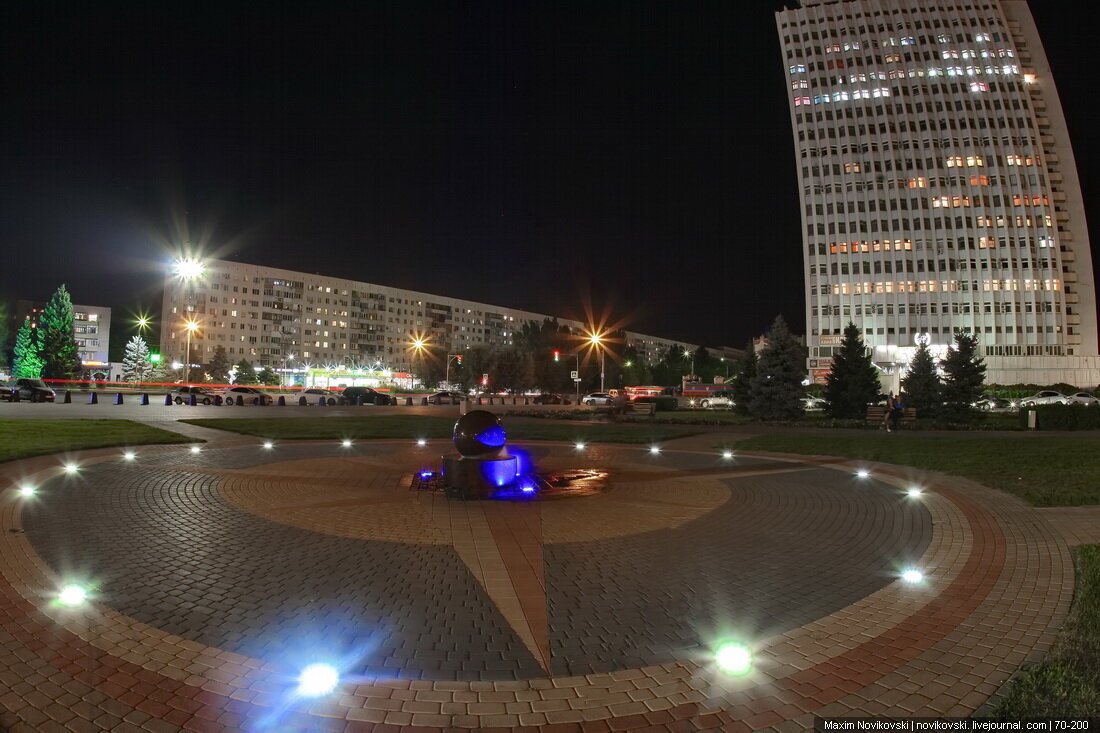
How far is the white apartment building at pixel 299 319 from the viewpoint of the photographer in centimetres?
11325

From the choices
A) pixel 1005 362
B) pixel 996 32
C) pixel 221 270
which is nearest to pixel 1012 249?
pixel 1005 362

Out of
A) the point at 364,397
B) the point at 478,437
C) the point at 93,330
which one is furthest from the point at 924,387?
the point at 93,330

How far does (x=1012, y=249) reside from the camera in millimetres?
79500

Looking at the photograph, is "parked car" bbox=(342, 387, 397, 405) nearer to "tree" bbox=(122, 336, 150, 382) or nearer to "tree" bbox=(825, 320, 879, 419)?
"tree" bbox=(825, 320, 879, 419)

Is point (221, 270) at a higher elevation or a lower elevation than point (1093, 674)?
higher

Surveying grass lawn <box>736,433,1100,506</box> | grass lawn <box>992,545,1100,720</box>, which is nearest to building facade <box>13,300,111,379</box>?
grass lawn <box>736,433,1100,506</box>

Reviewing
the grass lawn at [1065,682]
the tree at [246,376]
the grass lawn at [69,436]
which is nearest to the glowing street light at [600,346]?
the grass lawn at [69,436]

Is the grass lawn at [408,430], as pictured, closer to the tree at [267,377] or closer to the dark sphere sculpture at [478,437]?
the dark sphere sculpture at [478,437]

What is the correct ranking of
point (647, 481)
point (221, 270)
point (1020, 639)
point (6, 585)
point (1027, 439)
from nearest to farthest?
1. point (1020, 639)
2. point (6, 585)
3. point (647, 481)
4. point (1027, 439)
5. point (221, 270)

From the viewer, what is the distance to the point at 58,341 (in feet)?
219

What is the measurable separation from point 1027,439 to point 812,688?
2137 cm

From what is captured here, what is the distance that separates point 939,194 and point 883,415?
71.8 metres

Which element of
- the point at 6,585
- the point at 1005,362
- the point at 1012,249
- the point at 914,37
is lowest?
the point at 6,585

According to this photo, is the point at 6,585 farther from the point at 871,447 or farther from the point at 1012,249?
the point at 1012,249
